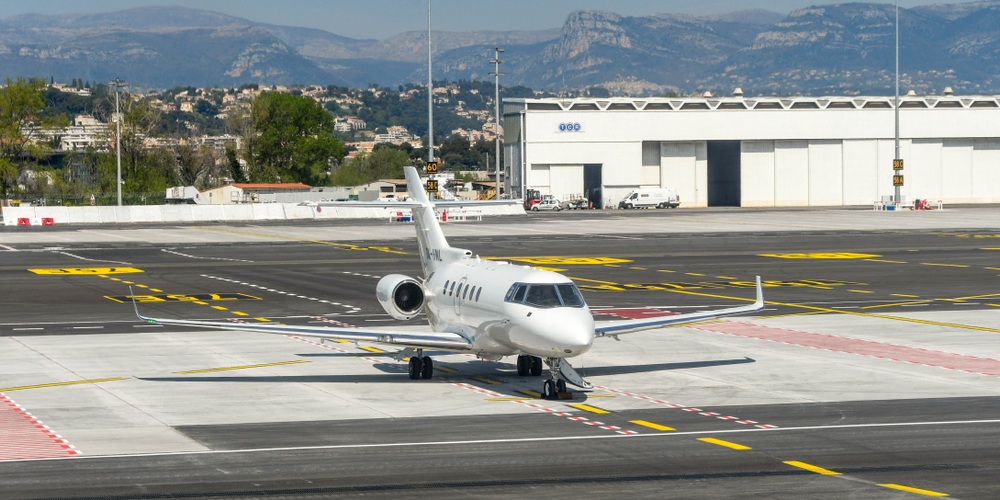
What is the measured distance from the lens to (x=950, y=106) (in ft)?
500

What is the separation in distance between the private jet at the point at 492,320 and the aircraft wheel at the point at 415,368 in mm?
23

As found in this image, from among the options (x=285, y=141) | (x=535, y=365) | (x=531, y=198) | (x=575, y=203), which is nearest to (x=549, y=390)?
(x=535, y=365)

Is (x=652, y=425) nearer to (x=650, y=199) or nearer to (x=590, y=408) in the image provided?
(x=590, y=408)

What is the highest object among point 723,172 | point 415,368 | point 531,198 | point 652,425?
point 723,172

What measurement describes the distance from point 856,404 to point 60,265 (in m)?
49.2

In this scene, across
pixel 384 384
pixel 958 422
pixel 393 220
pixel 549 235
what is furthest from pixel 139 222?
pixel 958 422

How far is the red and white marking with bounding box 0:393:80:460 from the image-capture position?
71.8 ft

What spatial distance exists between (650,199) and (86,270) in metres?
84.9

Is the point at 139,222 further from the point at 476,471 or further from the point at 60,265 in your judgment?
the point at 476,471

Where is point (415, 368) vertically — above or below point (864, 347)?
above

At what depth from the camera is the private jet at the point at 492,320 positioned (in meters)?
26.5

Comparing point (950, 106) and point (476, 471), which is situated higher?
point (950, 106)

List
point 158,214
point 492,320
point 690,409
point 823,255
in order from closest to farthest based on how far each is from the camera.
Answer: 1. point 690,409
2. point 492,320
3. point 823,255
4. point 158,214

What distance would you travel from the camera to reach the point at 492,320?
27.9 meters
